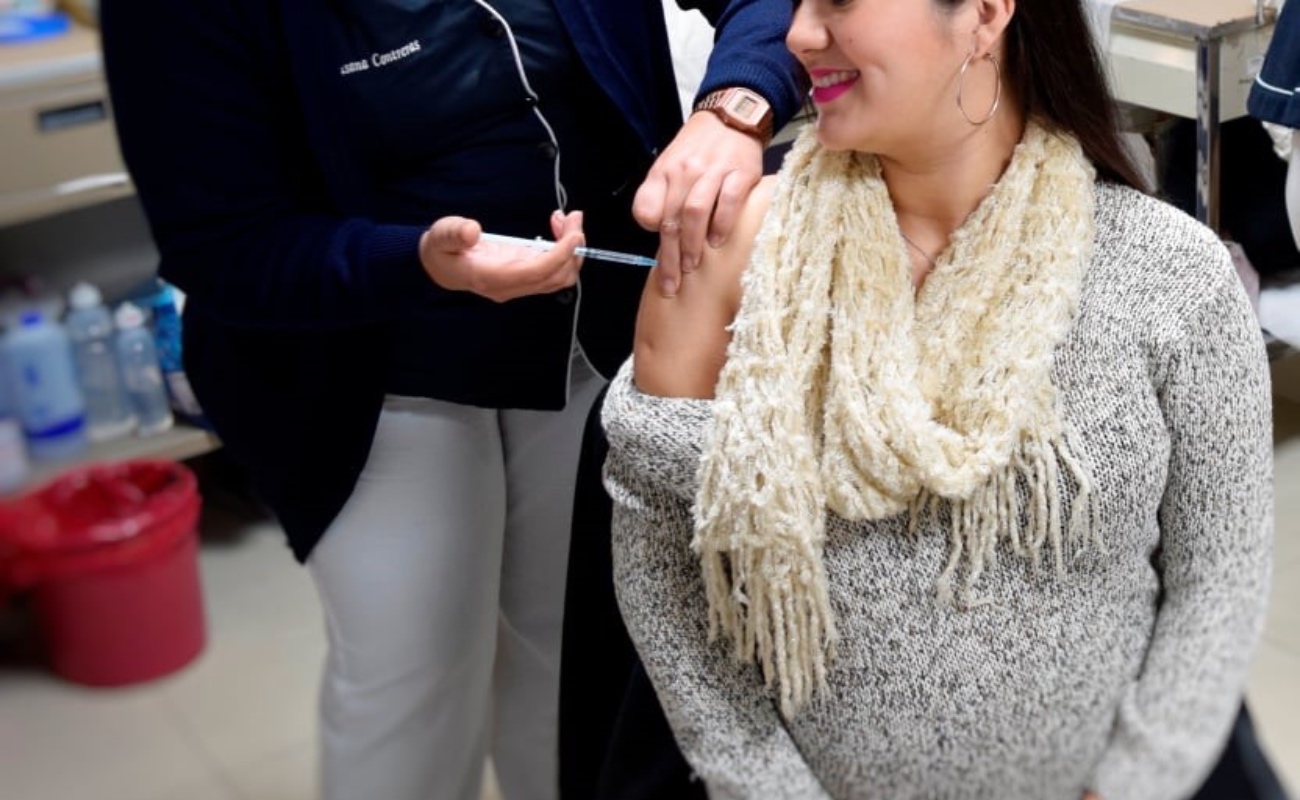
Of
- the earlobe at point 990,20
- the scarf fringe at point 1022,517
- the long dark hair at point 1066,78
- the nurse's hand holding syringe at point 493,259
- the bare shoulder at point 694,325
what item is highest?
the earlobe at point 990,20

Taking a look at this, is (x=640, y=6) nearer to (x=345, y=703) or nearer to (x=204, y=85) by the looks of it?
(x=204, y=85)

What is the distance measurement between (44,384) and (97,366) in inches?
6.3

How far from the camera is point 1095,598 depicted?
4.31 feet

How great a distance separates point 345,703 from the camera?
5.44 ft

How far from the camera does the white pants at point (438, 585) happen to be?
1555mm

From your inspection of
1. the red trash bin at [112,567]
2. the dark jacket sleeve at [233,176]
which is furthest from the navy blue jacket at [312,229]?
the red trash bin at [112,567]

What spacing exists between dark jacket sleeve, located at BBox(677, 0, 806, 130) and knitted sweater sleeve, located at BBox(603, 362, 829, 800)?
0.27 m

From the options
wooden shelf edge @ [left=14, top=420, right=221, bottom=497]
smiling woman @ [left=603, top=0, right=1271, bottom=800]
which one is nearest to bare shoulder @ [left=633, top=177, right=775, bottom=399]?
smiling woman @ [left=603, top=0, right=1271, bottom=800]

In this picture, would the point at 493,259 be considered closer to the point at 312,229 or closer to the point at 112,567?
the point at 312,229

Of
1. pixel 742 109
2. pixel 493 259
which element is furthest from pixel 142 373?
→ pixel 742 109

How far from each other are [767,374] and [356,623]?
1.79ft

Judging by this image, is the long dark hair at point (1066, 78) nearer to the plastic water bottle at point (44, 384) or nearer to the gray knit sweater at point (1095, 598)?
the gray knit sweater at point (1095, 598)

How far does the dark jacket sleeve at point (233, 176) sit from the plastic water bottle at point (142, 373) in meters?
0.06

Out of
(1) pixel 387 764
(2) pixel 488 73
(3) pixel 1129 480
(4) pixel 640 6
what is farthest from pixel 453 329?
(3) pixel 1129 480
